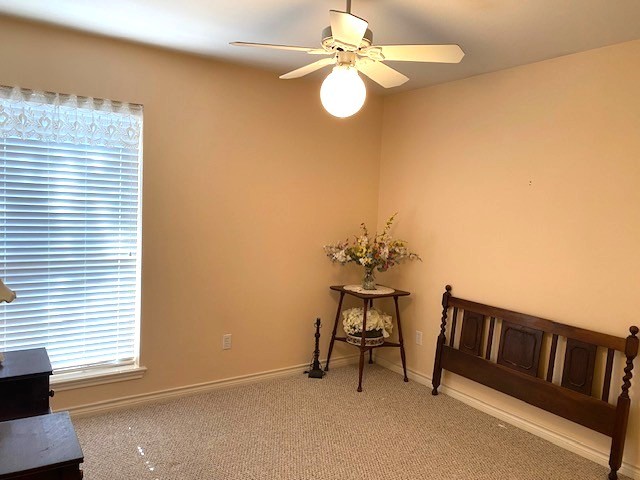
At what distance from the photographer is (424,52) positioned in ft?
6.29

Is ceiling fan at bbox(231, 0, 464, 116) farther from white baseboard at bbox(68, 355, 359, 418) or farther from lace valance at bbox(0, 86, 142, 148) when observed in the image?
white baseboard at bbox(68, 355, 359, 418)

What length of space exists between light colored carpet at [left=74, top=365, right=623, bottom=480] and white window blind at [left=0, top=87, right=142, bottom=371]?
55 centimetres

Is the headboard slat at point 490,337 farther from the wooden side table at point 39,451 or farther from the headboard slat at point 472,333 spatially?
the wooden side table at point 39,451

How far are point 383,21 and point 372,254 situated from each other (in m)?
1.75

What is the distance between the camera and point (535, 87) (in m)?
2.93

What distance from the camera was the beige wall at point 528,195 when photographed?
2547 millimetres

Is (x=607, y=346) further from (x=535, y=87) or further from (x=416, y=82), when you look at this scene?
(x=416, y=82)

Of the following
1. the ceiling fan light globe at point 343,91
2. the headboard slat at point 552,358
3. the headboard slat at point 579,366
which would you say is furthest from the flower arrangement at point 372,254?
the ceiling fan light globe at point 343,91

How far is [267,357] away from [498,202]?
2109 mm

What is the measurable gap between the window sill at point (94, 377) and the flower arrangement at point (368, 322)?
155cm

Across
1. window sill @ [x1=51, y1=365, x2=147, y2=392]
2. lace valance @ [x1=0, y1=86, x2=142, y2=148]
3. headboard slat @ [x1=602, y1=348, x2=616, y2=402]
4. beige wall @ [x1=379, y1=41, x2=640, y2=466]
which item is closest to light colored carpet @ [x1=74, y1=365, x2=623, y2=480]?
window sill @ [x1=51, y1=365, x2=147, y2=392]

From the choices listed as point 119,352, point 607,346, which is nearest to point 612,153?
point 607,346

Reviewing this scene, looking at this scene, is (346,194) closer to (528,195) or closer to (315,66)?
(528,195)

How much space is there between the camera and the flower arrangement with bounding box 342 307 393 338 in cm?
360
